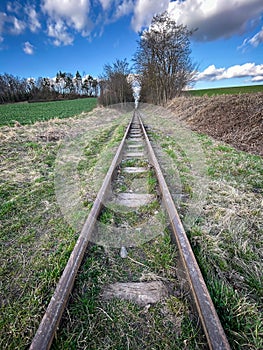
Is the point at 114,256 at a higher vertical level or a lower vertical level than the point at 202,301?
lower

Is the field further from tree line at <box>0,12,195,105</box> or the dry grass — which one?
tree line at <box>0,12,195,105</box>

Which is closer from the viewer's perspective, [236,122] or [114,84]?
[236,122]

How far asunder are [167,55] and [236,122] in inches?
644

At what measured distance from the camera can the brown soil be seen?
620 centimetres

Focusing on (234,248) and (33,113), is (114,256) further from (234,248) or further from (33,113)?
(33,113)

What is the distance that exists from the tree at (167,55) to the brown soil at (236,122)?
1232 centimetres

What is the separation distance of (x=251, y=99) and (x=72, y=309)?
8937 mm

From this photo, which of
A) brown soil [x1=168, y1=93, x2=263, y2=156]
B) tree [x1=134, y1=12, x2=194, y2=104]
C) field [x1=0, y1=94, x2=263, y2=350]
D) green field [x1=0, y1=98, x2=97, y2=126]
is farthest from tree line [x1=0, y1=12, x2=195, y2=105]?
field [x1=0, y1=94, x2=263, y2=350]

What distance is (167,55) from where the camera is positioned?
2011cm

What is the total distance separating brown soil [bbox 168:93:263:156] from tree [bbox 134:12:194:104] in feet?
40.4

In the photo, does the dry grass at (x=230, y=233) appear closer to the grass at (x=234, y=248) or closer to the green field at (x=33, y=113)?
the grass at (x=234, y=248)

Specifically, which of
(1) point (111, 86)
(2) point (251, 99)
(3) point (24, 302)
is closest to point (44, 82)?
(1) point (111, 86)

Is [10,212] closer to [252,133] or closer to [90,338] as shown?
[90,338]

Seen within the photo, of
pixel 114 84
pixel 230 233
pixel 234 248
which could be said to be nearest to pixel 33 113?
pixel 114 84
